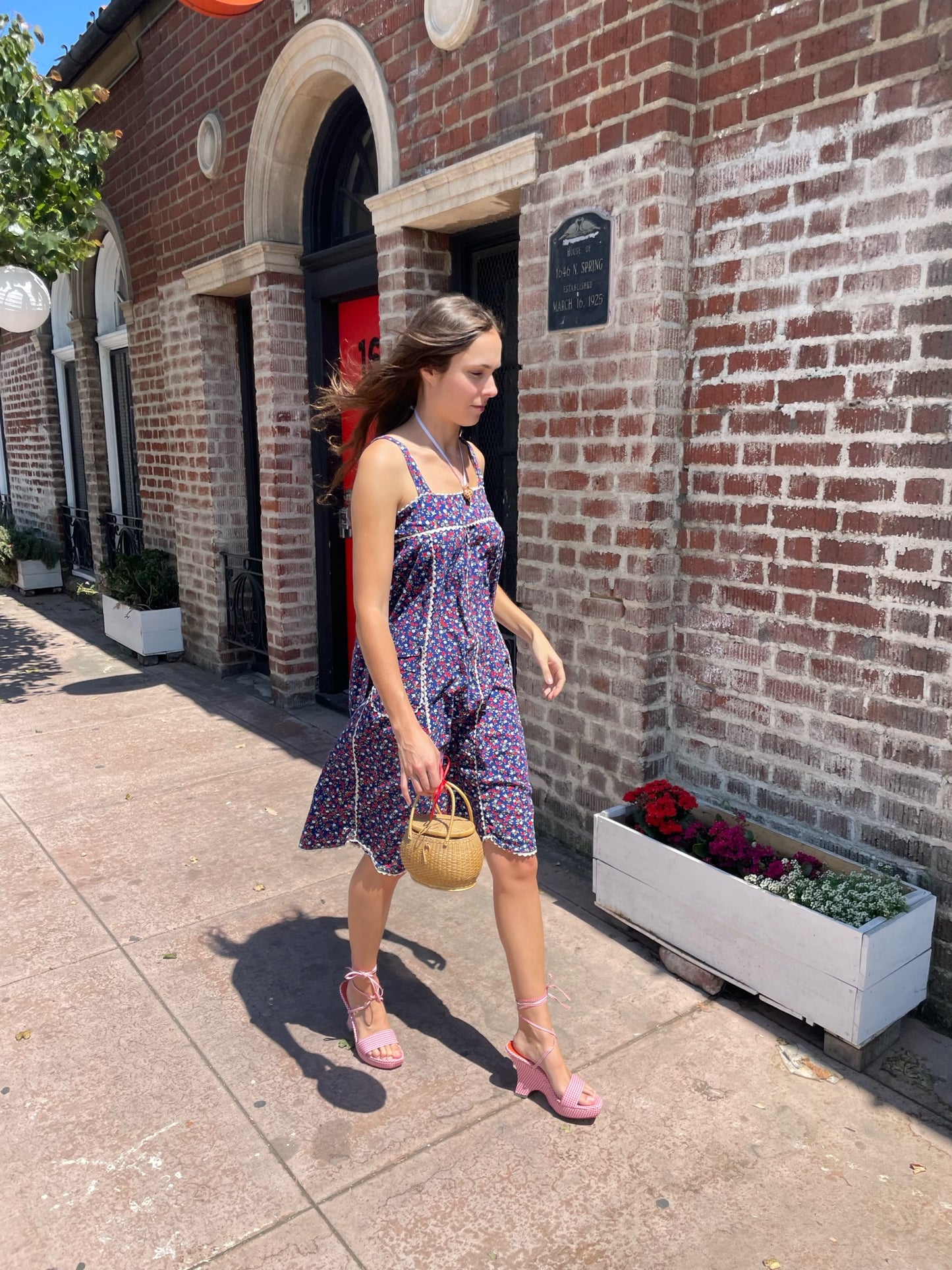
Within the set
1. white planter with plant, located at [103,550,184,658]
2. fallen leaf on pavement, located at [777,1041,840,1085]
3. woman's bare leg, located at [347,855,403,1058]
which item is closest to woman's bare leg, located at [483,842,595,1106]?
woman's bare leg, located at [347,855,403,1058]

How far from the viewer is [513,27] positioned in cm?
369

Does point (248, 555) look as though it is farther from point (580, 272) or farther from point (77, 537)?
point (77, 537)

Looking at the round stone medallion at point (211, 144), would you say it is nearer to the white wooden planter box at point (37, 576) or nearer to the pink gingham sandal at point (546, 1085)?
the pink gingham sandal at point (546, 1085)

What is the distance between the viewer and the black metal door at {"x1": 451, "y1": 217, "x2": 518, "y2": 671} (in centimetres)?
434

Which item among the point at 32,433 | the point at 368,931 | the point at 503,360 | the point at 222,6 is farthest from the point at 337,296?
the point at 32,433

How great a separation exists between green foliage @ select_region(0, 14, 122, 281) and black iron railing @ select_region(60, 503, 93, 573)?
4811 mm

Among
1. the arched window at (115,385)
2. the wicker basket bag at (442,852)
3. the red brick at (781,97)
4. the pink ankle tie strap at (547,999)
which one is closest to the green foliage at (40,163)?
the arched window at (115,385)

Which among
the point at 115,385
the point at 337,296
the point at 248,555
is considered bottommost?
the point at 248,555

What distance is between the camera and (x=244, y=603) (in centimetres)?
679

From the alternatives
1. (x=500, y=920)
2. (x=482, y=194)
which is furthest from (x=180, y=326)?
(x=500, y=920)

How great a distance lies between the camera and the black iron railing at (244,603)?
651 cm

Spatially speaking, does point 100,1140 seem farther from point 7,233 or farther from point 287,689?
point 7,233

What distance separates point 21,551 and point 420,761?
9.79 m

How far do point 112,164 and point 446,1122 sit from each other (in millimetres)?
7894
